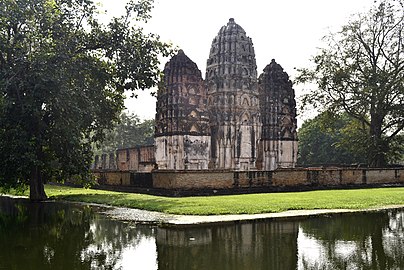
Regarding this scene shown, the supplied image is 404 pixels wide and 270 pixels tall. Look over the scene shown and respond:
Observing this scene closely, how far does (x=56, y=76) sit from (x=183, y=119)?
14875 mm

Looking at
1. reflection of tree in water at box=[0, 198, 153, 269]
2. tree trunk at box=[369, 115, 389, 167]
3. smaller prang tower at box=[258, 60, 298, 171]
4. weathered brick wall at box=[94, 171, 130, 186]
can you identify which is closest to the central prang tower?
smaller prang tower at box=[258, 60, 298, 171]

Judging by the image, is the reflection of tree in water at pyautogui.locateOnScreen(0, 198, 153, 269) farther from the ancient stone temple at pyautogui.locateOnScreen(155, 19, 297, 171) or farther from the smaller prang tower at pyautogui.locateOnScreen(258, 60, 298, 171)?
the smaller prang tower at pyautogui.locateOnScreen(258, 60, 298, 171)

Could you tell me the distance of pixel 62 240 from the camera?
8891 mm

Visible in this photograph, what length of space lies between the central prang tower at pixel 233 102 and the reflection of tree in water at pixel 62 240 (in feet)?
64.3

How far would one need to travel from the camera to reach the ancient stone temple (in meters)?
30.8

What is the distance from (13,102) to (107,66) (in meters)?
5.15

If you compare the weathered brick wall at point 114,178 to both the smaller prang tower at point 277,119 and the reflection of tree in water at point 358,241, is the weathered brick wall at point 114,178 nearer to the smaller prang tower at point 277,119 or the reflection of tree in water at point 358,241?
the reflection of tree in water at point 358,241

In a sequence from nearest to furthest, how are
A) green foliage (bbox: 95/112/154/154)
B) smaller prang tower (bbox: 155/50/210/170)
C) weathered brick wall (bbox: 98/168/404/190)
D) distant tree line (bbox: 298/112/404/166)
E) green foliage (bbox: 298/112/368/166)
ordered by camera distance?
weathered brick wall (bbox: 98/168/404/190) < smaller prang tower (bbox: 155/50/210/170) < distant tree line (bbox: 298/112/404/166) < green foliage (bbox: 298/112/368/166) < green foliage (bbox: 95/112/154/154)

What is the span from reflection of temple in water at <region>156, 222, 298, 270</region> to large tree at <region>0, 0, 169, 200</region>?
878 centimetres

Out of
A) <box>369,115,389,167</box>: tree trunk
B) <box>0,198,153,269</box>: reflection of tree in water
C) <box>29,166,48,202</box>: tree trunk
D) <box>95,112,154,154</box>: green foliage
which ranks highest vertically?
<box>95,112,154,154</box>: green foliage

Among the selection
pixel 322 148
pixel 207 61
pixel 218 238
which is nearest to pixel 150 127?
pixel 322 148

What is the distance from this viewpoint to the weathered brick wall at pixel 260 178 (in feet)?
61.0

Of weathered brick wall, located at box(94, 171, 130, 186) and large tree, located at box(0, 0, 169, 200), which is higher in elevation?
large tree, located at box(0, 0, 169, 200)

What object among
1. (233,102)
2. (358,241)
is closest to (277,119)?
(233,102)
